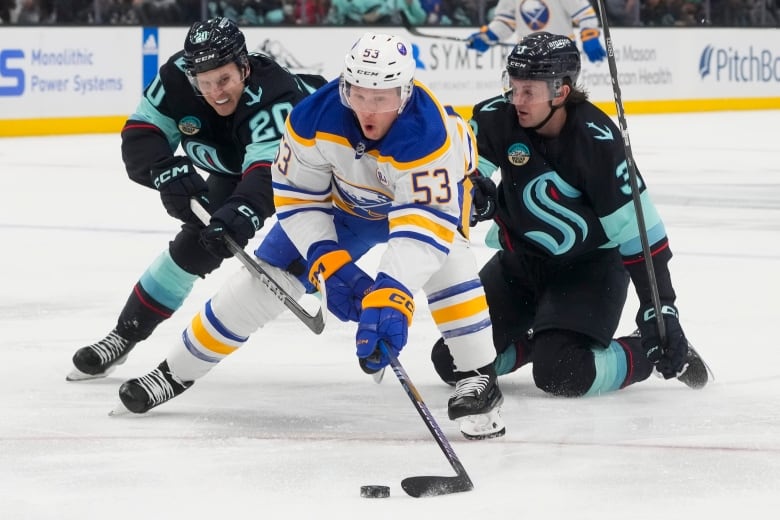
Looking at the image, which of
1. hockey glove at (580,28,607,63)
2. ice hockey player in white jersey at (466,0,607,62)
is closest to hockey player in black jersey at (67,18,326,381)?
ice hockey player in white jersey at (466,0,607,62)

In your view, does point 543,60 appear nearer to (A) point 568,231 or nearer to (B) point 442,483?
→ (A) point 568,231

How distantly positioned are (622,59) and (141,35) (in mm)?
4222

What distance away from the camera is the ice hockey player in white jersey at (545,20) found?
32.9 feet

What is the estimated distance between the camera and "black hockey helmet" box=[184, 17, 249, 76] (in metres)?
3.22

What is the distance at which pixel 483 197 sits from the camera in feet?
10.6

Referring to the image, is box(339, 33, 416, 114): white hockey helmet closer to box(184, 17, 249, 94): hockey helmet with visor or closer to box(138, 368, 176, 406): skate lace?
box(184, 17, 249, 94): hockey helmet with visor

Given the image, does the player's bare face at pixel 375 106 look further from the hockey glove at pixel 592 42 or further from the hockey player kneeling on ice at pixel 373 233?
the hockey glove at pixel 592 42

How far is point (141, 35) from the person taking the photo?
10.3 meters

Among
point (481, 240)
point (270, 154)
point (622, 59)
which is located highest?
point (270, 154)

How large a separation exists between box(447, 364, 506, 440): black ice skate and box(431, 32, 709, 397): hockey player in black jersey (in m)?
0.38

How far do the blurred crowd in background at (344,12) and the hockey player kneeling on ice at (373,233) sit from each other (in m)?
6.67

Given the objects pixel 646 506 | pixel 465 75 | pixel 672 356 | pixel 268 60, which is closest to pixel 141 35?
Answer: pixel 465 75

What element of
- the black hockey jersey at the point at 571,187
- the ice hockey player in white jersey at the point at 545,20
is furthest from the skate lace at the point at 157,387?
the ice hockey player in white jersey at the point at 545,20

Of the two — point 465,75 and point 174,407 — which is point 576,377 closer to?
point 174,407
